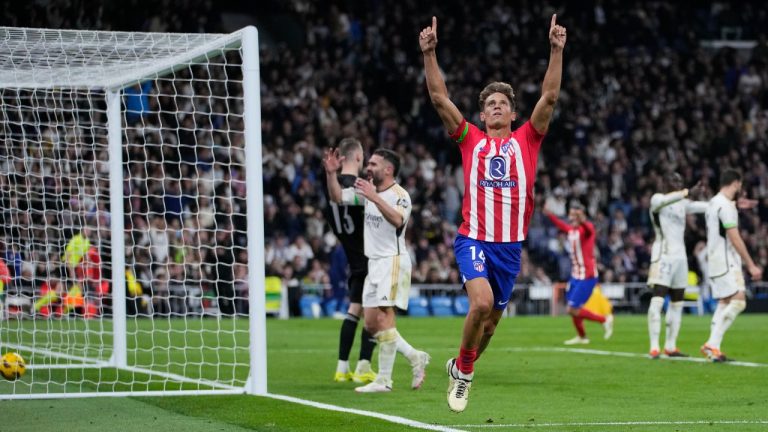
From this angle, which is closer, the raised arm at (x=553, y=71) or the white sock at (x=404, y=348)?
the raised arm at (x=553, y=71)

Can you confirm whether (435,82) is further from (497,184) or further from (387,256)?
(387,256)

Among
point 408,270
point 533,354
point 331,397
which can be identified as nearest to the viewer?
point 331,397

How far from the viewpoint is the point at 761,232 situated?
33.0 m

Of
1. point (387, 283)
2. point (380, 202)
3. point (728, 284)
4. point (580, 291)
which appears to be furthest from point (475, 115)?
point (380, 202)

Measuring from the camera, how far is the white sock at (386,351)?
37.2ft

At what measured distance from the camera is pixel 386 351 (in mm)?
11344

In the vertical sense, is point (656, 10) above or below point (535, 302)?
above

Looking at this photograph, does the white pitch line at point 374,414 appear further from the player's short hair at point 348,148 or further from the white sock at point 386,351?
the player's short hair at point 348,148

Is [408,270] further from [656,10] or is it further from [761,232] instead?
[656,10]

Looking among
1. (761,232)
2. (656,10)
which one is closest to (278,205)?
(761,232)

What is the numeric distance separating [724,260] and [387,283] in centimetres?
543

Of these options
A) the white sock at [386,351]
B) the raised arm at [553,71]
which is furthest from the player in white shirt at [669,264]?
the raised arm at [553,71]

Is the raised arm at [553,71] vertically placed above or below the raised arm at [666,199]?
above

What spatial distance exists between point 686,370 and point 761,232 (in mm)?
20537
